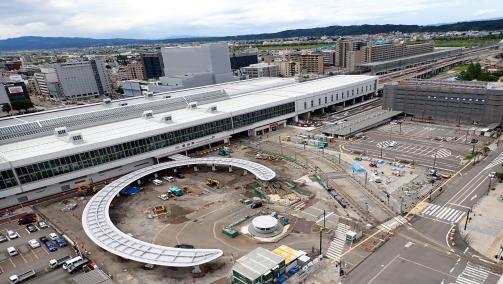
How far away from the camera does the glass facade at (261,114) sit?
9688 cm

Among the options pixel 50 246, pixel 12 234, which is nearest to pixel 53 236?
pixel 50 246

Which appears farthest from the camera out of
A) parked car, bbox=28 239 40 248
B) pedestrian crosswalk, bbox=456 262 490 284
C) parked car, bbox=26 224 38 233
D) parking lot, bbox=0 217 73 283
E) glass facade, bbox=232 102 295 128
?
glass facade, bbox=232 102 295 128

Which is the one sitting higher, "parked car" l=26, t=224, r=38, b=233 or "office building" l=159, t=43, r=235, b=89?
"office building" l=159, t=43, r=235, b=89

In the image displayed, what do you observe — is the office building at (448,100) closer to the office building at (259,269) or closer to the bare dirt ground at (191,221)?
the bare dirt ground at (191,221)

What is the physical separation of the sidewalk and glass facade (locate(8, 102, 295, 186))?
A: 62.2 meters

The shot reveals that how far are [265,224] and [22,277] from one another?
111 feet

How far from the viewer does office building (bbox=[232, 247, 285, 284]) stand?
123 feet

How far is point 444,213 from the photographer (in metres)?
52.6

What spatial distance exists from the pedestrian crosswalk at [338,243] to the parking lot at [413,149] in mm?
34105

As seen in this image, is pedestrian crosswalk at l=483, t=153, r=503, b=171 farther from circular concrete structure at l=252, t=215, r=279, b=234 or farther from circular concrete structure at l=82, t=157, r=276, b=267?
circular concrete structure at l=252, t=215, r=279, b=234


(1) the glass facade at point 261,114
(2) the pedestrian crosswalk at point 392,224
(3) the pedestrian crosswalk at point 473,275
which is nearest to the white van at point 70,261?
(2) the pedestrian crosswalk at point 392,224

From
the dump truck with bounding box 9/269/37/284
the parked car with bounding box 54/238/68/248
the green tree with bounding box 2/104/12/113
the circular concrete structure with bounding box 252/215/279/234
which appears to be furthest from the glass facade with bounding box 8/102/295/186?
the green tree with bounding box 2/104/12/113

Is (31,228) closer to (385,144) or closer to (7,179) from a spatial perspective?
(7,179)

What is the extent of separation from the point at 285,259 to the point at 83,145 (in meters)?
51.6
